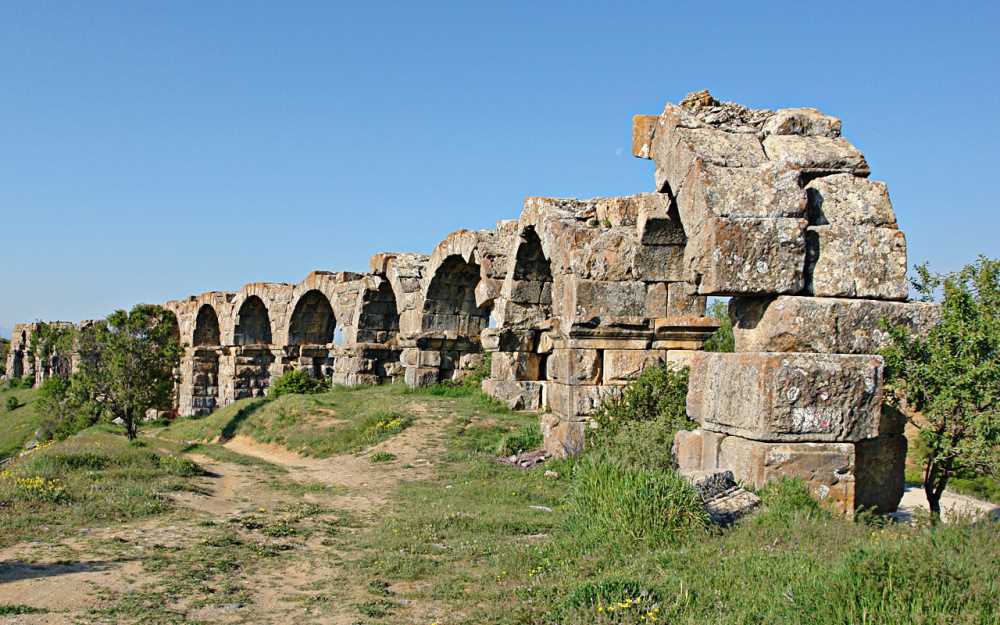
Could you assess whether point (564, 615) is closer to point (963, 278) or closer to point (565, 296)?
point (963, 278)

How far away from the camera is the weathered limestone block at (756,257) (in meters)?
5.86

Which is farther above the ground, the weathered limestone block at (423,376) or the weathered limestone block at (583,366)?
the weathered limestone block at (583,366)

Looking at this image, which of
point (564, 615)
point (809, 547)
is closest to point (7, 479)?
point (564, 615)

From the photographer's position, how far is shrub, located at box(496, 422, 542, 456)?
36.2 ft

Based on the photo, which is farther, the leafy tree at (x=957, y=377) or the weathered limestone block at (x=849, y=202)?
the weathered limestone block at (x=849, y=202)

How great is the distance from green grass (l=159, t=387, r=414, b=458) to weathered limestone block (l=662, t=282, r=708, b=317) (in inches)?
206

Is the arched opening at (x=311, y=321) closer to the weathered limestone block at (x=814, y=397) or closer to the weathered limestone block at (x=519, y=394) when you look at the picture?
the weathered limestone block at (x=519, y=394)

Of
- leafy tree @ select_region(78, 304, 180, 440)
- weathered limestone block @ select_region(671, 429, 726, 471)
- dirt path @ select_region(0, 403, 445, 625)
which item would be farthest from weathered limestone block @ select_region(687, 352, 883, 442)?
leafy tree @ select_region(78, 304, 180, 440)

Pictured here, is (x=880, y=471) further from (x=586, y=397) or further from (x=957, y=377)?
(x=586, y=397)

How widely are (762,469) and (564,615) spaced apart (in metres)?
2.22

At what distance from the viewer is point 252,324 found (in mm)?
27047

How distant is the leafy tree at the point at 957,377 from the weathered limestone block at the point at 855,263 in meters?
0.37

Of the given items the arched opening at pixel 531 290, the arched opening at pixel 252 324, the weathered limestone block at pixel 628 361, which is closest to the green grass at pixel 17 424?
the arched opening at pixel 252 324

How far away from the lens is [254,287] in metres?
26.0
